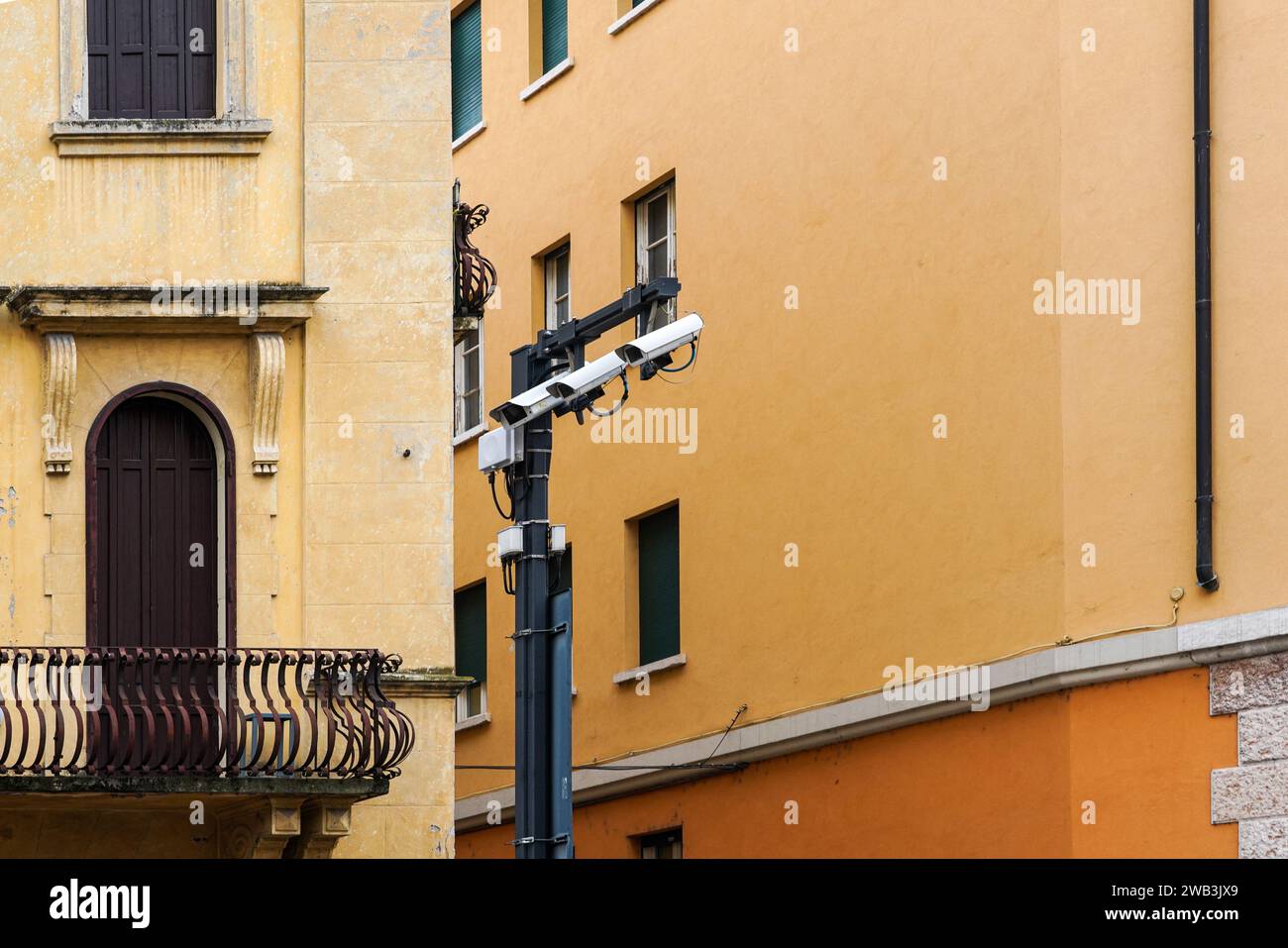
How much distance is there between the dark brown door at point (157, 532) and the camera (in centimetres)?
2064

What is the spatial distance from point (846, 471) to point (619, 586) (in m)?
4.57

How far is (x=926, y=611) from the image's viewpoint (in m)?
24.3

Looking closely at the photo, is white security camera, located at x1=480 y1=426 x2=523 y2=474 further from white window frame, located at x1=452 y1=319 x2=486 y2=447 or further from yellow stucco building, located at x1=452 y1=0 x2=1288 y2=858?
white window frame, located at x1=452 y1=319 x2=486 y2=447

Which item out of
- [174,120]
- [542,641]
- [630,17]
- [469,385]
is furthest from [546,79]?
[542,641]

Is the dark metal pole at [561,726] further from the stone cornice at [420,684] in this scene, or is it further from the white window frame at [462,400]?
the white window frame at [462,400]

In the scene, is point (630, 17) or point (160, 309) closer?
point (160, 309)

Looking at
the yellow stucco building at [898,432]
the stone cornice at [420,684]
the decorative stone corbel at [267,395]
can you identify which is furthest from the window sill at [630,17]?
the stone cornice at [420,684]

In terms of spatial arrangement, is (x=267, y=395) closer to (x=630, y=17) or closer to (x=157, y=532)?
(x=157, y=532)

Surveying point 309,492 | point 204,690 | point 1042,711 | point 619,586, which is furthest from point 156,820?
point 619,586

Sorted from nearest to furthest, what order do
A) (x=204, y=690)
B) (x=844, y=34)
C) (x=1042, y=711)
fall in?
1. (x=204, y=690)
2. (x=1042, y=711)
3. (x=844, y=34)

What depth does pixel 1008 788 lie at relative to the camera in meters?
22.9

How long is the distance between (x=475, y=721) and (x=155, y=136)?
1281 centimetres

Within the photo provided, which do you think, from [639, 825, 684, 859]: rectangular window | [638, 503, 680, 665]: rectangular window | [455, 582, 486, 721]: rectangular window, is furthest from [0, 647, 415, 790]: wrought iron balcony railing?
[455, 582, 486, 721]: rectangular window
